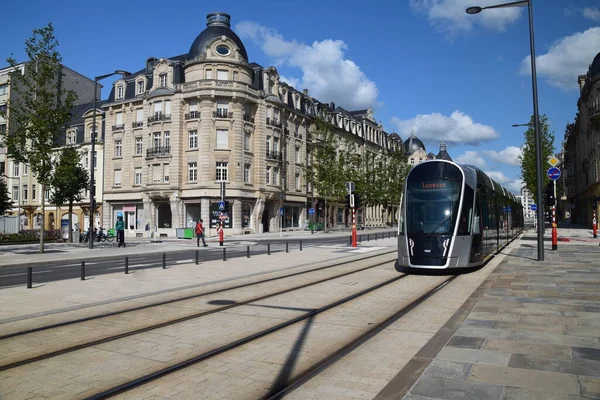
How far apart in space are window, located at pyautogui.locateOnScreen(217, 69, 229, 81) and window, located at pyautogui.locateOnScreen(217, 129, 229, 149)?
4818 mm

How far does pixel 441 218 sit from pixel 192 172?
35.4 metres

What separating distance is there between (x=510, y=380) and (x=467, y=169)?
9.72 meters

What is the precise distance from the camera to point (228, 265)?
16.7 m

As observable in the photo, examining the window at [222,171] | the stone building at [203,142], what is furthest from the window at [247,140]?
the window at [222,171]

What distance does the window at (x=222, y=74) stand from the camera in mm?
44062

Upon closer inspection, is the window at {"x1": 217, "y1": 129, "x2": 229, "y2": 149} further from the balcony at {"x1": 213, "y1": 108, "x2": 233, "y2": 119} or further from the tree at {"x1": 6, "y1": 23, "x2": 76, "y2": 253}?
the tree at {"x1": 6, "y1": 23, "x2": 76, "y2": 253}

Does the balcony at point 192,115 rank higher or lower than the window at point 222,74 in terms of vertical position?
lower

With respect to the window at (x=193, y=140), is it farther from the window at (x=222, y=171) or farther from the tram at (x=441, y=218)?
the tram at (x=441, y=218)

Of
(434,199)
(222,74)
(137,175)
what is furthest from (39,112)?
(137,175)

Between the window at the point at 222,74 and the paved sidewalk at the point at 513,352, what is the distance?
38467 millimetres

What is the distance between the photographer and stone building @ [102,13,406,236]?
4397cm

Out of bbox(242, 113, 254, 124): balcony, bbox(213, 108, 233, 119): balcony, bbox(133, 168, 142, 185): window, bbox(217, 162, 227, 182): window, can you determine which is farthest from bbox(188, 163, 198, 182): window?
bbox(133, 168, 142, 185): window

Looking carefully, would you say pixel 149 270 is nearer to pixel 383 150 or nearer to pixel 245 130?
pixel 245 130

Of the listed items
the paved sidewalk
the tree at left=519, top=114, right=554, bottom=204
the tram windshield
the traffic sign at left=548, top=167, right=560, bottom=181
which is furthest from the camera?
the tree at left=519, top=114, right=554, bottom=204
